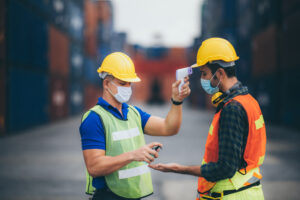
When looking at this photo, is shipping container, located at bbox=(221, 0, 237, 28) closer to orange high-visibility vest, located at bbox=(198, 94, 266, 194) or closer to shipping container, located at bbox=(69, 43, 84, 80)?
shipping container, located at bbox=(69, 43, 84, 80)

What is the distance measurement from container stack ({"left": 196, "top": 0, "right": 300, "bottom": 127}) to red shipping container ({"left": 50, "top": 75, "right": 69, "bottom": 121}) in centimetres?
1359

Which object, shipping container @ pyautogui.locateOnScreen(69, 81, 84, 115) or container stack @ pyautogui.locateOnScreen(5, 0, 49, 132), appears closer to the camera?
container stack @ pyautogui.locateOnScreen(5, 0, 49, 132)

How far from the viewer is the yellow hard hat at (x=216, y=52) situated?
2.30 meters

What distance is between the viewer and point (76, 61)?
28.1 m

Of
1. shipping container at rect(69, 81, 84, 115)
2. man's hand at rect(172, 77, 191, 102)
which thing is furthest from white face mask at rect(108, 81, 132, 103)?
shipping container at rect(69, 81, 84, 115)

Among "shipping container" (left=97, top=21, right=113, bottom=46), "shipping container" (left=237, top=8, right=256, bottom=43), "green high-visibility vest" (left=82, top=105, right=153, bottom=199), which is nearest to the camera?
"green high-visibility vest" (left=82, top=105, right=153, bottom=199)

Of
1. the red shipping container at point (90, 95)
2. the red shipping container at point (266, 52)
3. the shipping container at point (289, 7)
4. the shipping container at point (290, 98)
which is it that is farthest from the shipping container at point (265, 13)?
the red shipping container at point (90, 95)

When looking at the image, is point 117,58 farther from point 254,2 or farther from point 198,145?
point 254,2

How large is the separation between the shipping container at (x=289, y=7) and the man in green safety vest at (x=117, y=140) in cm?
1642

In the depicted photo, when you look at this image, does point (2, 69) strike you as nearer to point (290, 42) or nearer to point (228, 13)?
point (290, 42)

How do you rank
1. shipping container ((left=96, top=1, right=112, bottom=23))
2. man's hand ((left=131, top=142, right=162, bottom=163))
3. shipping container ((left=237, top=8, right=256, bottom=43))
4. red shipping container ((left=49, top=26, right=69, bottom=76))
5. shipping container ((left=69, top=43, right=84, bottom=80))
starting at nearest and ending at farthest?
man's hand ((left=131, top=142, right=162, bottom=163)) → red shipping container ((left=49, top=26, right=69, bottom=76)) → shipping container ((left=237, top=8, right=256, bottom=43)) → shipping container ((left=69, top=43, right=84, bottom=80)) → shipping container ((left=96, top=1, right=112, bottom=23))

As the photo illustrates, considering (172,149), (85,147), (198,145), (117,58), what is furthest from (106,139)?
(198,145)

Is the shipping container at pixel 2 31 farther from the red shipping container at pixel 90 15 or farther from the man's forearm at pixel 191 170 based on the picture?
the red shipping container at pixel 90 15

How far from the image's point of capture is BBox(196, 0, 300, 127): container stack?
1711 centimetres
